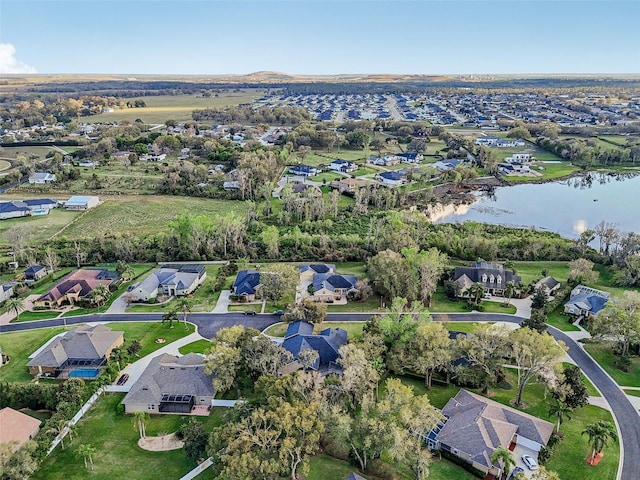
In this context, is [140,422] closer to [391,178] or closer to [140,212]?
[140,212]

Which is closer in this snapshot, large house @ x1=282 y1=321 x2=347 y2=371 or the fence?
the fence

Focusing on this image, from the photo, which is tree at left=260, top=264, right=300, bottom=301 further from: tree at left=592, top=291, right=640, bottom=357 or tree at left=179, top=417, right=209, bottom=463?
tree at left=592, top=291, right=640, bottom=357

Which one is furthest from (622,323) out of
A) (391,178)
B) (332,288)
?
(391,178)

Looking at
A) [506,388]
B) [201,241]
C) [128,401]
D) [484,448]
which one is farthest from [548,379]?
[201,241]

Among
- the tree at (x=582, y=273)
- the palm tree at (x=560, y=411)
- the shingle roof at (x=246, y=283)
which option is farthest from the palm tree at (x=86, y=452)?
the tree at (x=582, y=273)

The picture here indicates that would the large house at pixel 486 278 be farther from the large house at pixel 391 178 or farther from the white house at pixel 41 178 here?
the white house at pixel 41 178

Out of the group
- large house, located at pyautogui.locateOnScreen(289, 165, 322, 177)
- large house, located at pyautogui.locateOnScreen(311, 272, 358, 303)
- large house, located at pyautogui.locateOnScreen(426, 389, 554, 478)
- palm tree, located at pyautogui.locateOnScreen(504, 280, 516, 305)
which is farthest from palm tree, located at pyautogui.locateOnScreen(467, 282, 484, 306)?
large house, located at pyautogui.locateOnScreen(289, 165, 322, 177)

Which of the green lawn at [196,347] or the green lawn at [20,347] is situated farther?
the green lawn at [196,347]
